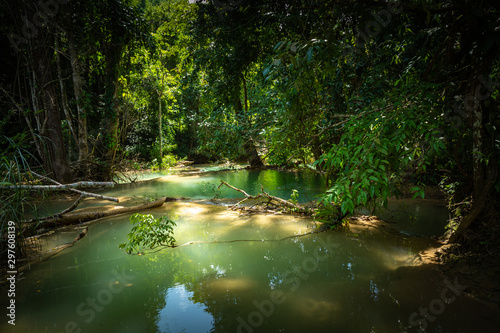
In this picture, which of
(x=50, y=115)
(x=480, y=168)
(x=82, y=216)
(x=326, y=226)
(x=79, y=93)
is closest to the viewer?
(x=480, y=168)

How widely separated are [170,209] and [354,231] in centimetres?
431

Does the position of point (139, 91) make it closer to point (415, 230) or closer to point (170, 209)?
point (170, 209)

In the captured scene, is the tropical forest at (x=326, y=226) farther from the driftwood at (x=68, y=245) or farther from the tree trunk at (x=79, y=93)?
the tree trunk at (x=79, y=93)

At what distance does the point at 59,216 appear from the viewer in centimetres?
454

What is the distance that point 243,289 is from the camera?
2.83 metres

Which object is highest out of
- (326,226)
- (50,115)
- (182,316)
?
(50,115)

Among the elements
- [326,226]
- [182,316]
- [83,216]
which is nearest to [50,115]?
[83,216]

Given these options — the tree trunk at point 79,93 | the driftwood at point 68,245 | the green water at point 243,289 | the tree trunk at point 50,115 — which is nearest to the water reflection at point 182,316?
the green water at point 243,289

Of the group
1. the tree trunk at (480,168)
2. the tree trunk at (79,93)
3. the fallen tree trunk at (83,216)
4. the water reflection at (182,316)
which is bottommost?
the water reflection at (182,316)

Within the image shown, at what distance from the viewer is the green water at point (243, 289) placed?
2271 mm

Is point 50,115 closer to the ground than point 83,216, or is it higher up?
higher up

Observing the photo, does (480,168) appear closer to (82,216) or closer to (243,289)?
(243,289)

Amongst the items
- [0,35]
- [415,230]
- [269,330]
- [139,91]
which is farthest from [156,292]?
[139,91]

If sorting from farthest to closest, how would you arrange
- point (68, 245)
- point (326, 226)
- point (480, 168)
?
point (326, 226)
point (68, 245)
point (480, 168)
